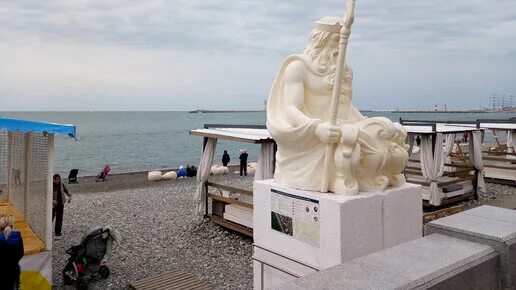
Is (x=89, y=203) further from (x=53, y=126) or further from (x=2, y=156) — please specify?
(x=53, y=126)

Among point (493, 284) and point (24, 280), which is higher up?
point (493, 284)

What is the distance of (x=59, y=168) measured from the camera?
35.6 meters

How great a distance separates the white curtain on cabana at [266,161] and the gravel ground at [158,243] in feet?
5.17

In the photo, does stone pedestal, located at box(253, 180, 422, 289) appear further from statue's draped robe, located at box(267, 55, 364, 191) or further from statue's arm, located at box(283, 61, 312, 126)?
statue's arm, located at box(283, 61, 312, 126)

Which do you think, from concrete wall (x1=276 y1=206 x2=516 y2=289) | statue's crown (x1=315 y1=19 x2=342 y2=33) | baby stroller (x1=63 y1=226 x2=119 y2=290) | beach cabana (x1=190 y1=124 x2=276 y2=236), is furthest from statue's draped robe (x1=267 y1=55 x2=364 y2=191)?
beach cabana (x1=190 y1=124 x2=276 y2=236)

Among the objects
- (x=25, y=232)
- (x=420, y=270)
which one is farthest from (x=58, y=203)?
(x=420, y=270)

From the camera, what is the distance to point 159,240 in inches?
370

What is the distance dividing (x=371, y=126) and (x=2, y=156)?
8.52m

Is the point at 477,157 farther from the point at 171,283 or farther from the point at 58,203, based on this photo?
the point at 58,203

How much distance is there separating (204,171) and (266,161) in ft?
7.55

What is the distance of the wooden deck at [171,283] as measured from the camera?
253 inches

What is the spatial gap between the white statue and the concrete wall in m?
1.46

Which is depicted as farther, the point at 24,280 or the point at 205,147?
the point at 205,147

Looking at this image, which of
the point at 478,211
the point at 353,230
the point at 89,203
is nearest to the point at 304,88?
the point at 353,230
